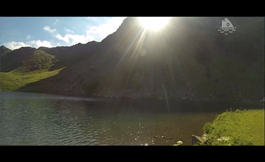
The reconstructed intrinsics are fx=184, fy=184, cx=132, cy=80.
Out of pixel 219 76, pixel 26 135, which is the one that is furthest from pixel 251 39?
pixel 26 135

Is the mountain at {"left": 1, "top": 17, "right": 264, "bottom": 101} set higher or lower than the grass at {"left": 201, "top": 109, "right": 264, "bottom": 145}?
higher

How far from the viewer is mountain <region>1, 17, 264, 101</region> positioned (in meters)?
105

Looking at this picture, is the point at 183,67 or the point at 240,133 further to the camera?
the point at 183,67

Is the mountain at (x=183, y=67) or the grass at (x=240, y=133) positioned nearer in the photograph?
the grass at (x=240, y=133)

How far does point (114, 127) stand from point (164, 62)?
95642 millimetres

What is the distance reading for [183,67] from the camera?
122 meters

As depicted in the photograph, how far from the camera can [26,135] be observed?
29.4 meters

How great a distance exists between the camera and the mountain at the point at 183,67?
105 m

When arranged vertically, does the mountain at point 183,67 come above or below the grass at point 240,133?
above

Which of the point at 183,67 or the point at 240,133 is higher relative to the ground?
the point at 183,67

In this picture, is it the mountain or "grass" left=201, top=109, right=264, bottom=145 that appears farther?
the mountain

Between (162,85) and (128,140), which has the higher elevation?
(162,85)
